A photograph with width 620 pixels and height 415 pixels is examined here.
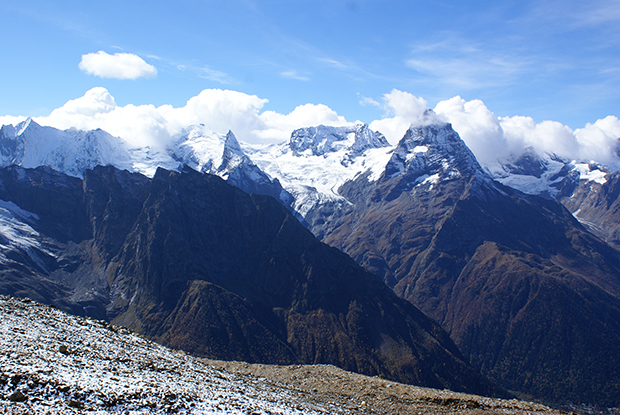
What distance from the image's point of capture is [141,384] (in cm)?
4259

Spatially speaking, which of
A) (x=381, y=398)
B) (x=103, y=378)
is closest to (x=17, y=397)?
(x=103, y=378)

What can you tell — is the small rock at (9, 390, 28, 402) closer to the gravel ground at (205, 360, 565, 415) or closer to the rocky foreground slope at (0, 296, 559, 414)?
the rocky foreground slope at (0, 296, 559, 414)

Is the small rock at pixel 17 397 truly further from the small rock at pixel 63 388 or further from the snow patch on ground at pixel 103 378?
the small rock at pixel 63 388

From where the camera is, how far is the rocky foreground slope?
36750 mm

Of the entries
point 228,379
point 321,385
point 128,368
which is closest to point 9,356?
point 128,368

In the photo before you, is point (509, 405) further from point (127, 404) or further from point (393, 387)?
point (127, 404)

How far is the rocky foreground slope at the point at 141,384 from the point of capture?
36750 mm

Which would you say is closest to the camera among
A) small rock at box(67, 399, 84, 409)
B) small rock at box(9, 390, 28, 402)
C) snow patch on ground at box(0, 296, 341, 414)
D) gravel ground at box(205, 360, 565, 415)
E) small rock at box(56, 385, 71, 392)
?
small rock at box(9, 390, 28, 402)

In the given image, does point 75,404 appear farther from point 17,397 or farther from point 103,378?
point 103,378

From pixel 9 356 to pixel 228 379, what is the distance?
24398 mm

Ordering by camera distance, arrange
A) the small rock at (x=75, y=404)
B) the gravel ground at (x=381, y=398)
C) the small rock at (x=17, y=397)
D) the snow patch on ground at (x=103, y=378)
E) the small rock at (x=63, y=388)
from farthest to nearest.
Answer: the gravel ground at (x=381, y=398)
the small rock at (x=63, y=388)
the snow patch on ground at (x=103, y=378)
the small rock at (x=75, y=404)
the small rock at (x=17, y=397)

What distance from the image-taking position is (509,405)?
57.0 m

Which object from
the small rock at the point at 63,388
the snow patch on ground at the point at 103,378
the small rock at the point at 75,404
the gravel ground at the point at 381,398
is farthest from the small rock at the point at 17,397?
the gravel ground at the point at 381,398

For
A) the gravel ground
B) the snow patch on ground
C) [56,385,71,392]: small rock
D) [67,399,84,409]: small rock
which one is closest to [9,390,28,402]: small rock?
the snow patch on ground
